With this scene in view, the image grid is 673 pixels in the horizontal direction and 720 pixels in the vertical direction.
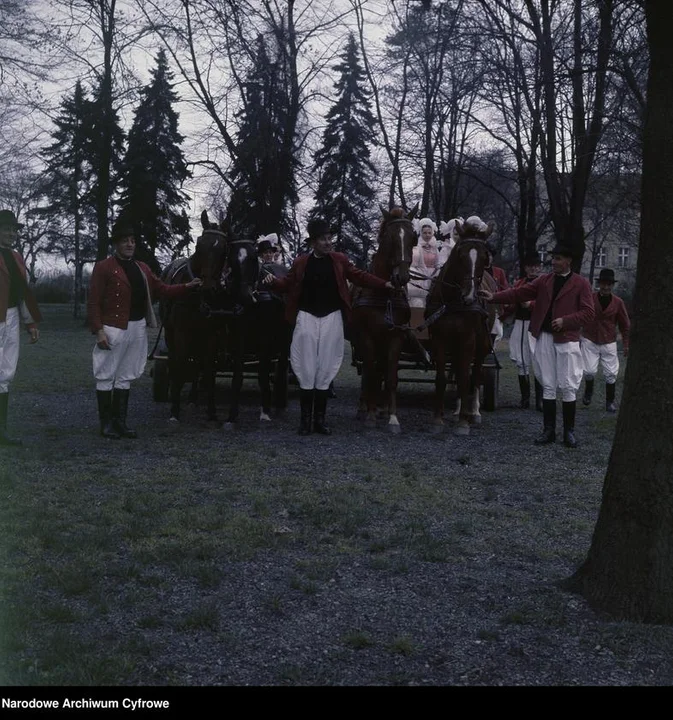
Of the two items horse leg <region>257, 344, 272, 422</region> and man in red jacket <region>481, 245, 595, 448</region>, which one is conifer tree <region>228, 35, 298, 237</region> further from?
man in red jacket <region>481, 245, 595, 448</region>

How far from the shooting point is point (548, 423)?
10.1m

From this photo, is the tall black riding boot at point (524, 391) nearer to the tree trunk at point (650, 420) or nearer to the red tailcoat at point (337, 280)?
the red tailcoat at point (337, 280)

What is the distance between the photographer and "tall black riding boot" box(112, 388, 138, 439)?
380 inches

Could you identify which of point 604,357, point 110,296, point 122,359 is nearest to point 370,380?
point 122,359

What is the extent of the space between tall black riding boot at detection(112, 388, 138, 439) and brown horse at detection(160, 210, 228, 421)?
1.01 metres

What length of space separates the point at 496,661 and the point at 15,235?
718 cm

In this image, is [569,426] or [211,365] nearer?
[569,426]

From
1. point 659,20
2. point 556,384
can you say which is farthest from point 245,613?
point 556,384

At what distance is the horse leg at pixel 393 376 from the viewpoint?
34.5 feet

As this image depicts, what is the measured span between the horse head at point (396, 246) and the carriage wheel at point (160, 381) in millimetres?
3753

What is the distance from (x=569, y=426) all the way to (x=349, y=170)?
1396 inches

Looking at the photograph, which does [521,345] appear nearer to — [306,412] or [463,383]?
[463,383]
